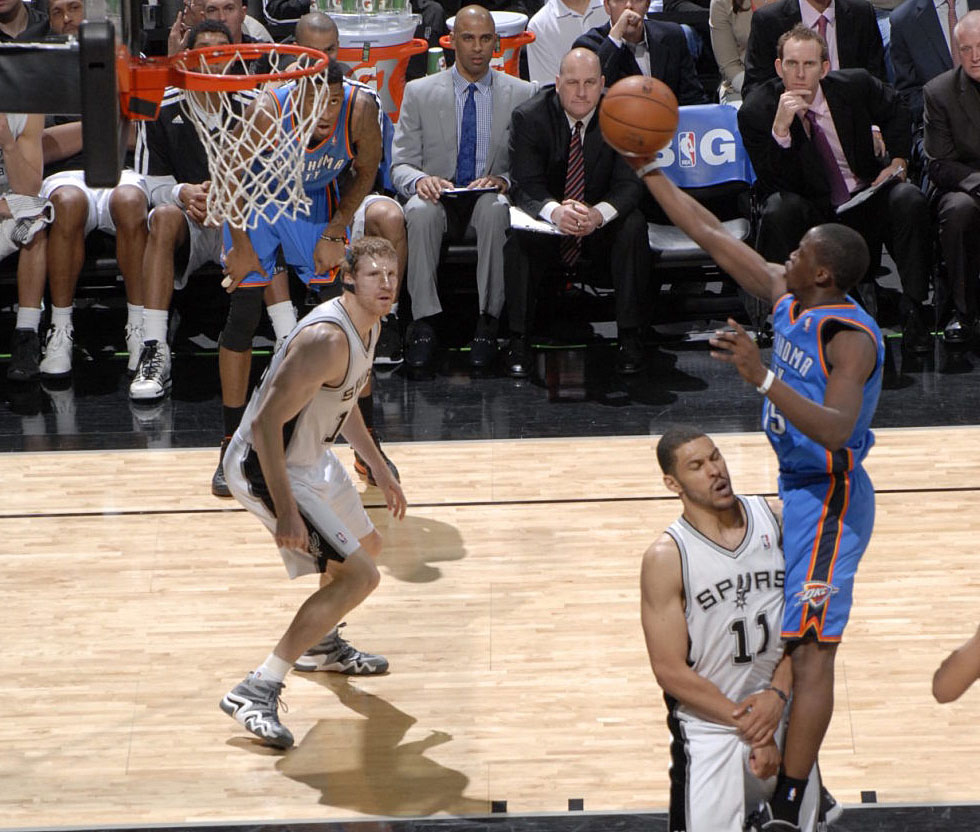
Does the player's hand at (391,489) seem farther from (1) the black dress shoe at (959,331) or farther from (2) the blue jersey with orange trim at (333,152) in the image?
(1) the black dress shoe at (959,331)

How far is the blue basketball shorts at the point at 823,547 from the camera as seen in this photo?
12.6 feet

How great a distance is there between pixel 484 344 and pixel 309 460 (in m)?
3.01

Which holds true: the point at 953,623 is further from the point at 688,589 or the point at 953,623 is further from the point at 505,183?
the point at 505,183

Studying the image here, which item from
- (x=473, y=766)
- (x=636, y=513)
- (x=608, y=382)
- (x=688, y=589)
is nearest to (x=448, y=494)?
(x=636, y=513)

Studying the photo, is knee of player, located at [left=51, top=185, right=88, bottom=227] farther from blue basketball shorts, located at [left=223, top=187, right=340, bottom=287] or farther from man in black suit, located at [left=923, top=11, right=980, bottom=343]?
man in black suit, located at [left=923, top=11, right=980, bottom=343]

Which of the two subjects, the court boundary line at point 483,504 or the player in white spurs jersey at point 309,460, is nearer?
the player in white spurs jersey at point 309,460

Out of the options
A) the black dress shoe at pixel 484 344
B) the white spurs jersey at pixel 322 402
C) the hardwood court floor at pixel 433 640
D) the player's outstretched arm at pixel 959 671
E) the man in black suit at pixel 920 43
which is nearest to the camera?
the player's outstretched arm at pixel 959 671

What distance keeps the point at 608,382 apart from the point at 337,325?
3.03 metres

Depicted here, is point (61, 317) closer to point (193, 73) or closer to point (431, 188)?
point (431, 188)

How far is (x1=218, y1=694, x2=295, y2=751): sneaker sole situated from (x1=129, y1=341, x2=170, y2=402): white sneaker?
2976 mm

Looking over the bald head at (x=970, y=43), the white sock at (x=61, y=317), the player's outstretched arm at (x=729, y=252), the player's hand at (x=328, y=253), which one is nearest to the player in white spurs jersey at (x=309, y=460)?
the player's outstretched arm at (x=729, y=252)

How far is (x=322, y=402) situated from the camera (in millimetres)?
4789

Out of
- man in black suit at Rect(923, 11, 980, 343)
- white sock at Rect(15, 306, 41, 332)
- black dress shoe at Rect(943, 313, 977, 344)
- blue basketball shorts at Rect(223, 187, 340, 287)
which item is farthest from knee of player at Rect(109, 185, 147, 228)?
black dress shoe at Rect(943, 313, 977, 344)

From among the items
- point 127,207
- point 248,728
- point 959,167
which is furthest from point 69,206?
point 959,167
